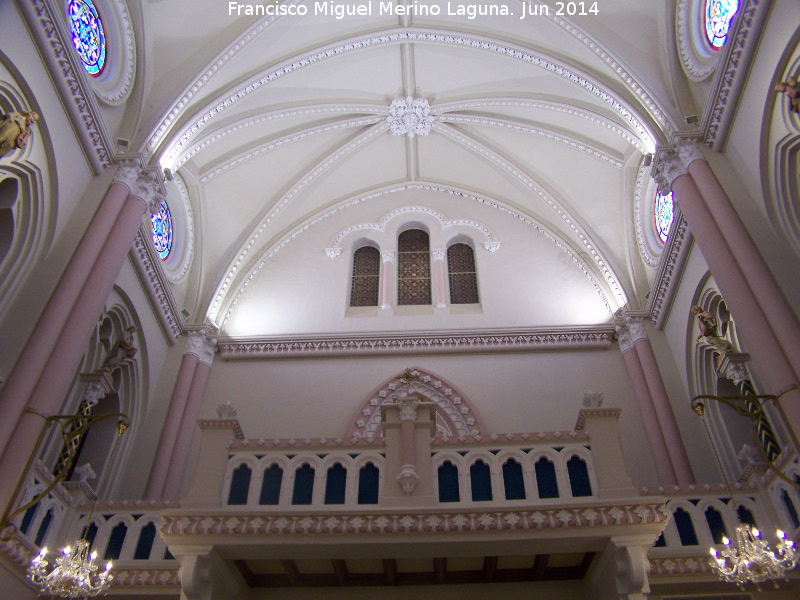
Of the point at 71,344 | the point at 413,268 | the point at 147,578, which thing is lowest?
the point at 147,578

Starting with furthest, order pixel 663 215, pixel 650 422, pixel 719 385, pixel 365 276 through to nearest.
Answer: pixel 365 276 < pixel 663 215 < pixel 650 422 < pixel 719 385

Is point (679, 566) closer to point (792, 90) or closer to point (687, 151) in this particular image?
point (792, 90)

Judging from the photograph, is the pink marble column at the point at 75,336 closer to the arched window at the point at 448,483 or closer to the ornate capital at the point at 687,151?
the arched window at the point at 448,483

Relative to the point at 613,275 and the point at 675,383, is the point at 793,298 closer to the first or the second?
the point at 675,383

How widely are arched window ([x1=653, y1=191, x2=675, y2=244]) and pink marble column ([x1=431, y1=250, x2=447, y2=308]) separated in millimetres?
4431

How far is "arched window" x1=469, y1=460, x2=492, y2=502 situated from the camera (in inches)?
266

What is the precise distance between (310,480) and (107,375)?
4.84m

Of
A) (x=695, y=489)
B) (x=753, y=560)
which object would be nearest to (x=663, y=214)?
(x=695, y=489)

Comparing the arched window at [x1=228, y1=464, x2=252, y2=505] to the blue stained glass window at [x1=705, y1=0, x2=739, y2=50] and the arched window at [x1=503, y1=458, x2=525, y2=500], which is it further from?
the blue stained glass window at [x1=705, y1=0, x2=739, y2=50]

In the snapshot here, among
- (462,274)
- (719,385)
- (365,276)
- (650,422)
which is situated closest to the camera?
(719,385)

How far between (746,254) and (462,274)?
7167 millimetres

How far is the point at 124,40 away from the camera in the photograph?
10.5m

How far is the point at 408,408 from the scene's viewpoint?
283 inches

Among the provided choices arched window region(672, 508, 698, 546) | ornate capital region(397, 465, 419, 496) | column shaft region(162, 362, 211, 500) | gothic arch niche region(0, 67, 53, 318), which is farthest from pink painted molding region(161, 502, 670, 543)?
column shaft region(162, 362, 211, 500)
